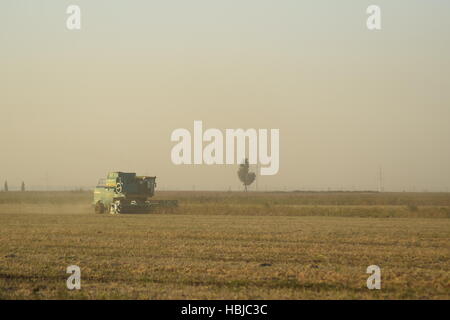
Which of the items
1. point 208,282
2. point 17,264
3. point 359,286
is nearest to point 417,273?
point 359,286

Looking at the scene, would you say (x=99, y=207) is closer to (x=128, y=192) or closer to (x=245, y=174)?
(x=128, y=192)

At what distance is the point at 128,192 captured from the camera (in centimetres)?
4362

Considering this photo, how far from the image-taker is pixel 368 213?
44219 mm

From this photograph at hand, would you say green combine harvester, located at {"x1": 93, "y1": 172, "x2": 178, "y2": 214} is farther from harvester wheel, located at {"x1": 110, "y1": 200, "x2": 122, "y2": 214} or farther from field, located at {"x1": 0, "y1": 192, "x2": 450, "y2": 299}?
field, located at {"x1": 0, "y1": 192, "x2": 450, "y2": 299}

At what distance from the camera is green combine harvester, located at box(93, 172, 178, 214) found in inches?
1715

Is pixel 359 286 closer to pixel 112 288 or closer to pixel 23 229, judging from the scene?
pixel 112 288

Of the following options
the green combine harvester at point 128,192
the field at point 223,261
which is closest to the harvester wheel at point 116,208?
the green combine harvester at point 128,192

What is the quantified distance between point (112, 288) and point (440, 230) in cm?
2009

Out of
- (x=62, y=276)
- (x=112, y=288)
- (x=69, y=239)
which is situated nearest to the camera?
(x=112, y=288)

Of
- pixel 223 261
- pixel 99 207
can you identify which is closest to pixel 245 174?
pixel 99 207

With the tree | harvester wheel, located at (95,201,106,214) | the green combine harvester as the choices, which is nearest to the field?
the green combine harvester

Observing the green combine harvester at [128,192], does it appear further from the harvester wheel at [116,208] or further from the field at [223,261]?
the field at [223,261]

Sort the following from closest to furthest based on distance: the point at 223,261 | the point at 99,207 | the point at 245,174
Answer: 1. the point at 223,261
2. the point at 99,207
3. the point at 245,174
